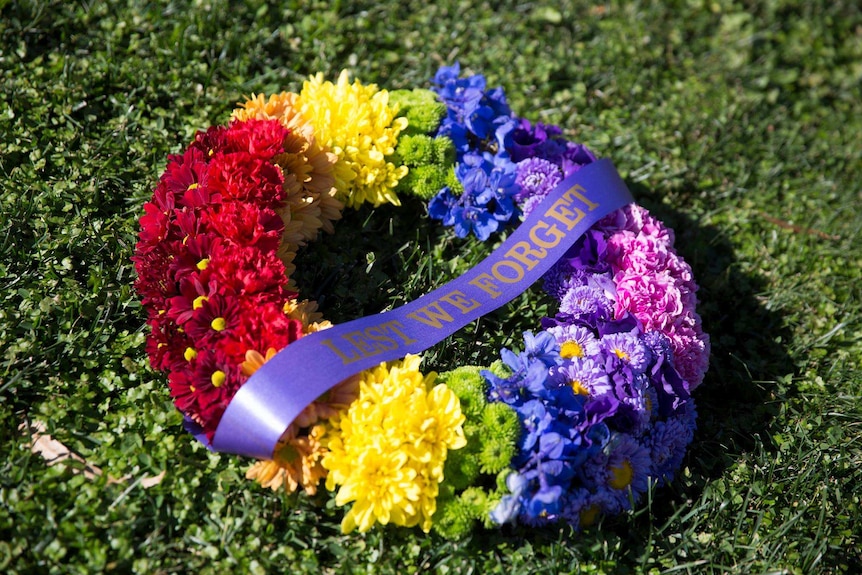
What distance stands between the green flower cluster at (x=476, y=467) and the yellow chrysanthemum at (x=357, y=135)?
1.13m

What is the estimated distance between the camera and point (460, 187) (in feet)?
10.7

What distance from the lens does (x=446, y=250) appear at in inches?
133

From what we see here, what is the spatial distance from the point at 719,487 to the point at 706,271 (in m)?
1.27

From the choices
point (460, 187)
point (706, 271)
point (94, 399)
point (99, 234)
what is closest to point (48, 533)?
point (94, 399)

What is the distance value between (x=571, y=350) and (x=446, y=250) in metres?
0.92

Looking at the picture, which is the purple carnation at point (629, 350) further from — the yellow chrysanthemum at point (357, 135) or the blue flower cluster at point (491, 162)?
the yellow chrysanthemum at point (357, 135)

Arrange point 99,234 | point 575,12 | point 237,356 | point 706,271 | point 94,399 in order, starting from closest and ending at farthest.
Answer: point 237,356, point 94,399, point 99,234, point 706,271, point 575,12

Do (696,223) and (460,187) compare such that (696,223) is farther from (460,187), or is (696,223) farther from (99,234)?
(99,234)

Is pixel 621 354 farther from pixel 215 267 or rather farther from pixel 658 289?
pixel 215 267

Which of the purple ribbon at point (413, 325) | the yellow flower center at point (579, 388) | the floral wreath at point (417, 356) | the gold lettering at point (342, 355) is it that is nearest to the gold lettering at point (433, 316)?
the purple ribbon at point (413, 325)

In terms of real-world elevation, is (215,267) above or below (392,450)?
above

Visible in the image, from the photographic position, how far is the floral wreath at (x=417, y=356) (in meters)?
2.33

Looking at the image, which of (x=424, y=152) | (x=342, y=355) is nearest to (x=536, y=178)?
(x=424, y=152)

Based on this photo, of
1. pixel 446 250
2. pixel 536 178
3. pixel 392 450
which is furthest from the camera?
pixel 446 250
